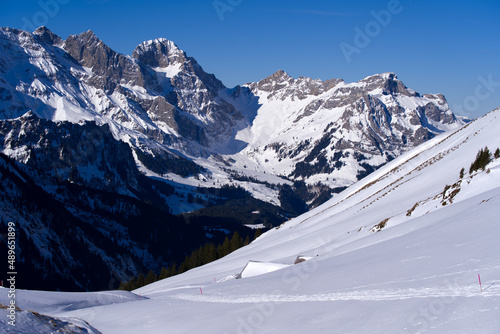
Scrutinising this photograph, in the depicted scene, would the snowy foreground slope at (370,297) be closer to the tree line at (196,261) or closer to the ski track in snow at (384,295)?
the ski track in snow at (384,295)

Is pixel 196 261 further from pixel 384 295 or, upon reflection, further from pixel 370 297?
pixel 384 295

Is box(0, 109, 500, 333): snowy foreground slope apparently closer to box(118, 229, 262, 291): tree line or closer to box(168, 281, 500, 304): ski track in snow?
box(168, 281, 500, 304): ski track in snow

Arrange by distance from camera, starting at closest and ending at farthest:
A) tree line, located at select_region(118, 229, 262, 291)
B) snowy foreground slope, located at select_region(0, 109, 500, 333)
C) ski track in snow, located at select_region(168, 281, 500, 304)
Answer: snowy foreground slope, located at select_region(0, 109, 500, 333), ski track in snow, located at select_region(168, 281, 500, 304), tree line, located at select_region(118, 229, 262, 291)

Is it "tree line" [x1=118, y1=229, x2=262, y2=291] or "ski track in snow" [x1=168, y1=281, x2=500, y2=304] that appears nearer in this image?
"ski track in snow" [x1=168, y1=281, x2=500, y2=304]

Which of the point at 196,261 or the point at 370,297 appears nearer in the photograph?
the point at 370,297

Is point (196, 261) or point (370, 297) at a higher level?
point (196, 261)

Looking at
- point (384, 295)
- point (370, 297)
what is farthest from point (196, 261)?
point (384, 295)

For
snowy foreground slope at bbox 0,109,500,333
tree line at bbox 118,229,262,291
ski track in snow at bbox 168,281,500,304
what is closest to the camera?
snowy foreground slope at bbox 0,109,500,333

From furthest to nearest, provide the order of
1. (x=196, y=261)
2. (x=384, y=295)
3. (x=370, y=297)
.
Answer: (x=196, y=261) → (x=370, y=297) → (x=384, y=295)

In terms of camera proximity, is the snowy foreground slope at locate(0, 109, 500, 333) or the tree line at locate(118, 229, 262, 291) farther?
the tree line at locate(118, 229, 262, 291)

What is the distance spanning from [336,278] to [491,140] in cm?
3610

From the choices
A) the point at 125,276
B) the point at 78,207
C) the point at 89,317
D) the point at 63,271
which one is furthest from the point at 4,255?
the point at 89,317

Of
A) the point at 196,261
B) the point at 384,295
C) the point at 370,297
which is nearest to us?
the point at 384,295

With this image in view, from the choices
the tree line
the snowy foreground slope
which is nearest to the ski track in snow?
the snowy foreground slope
